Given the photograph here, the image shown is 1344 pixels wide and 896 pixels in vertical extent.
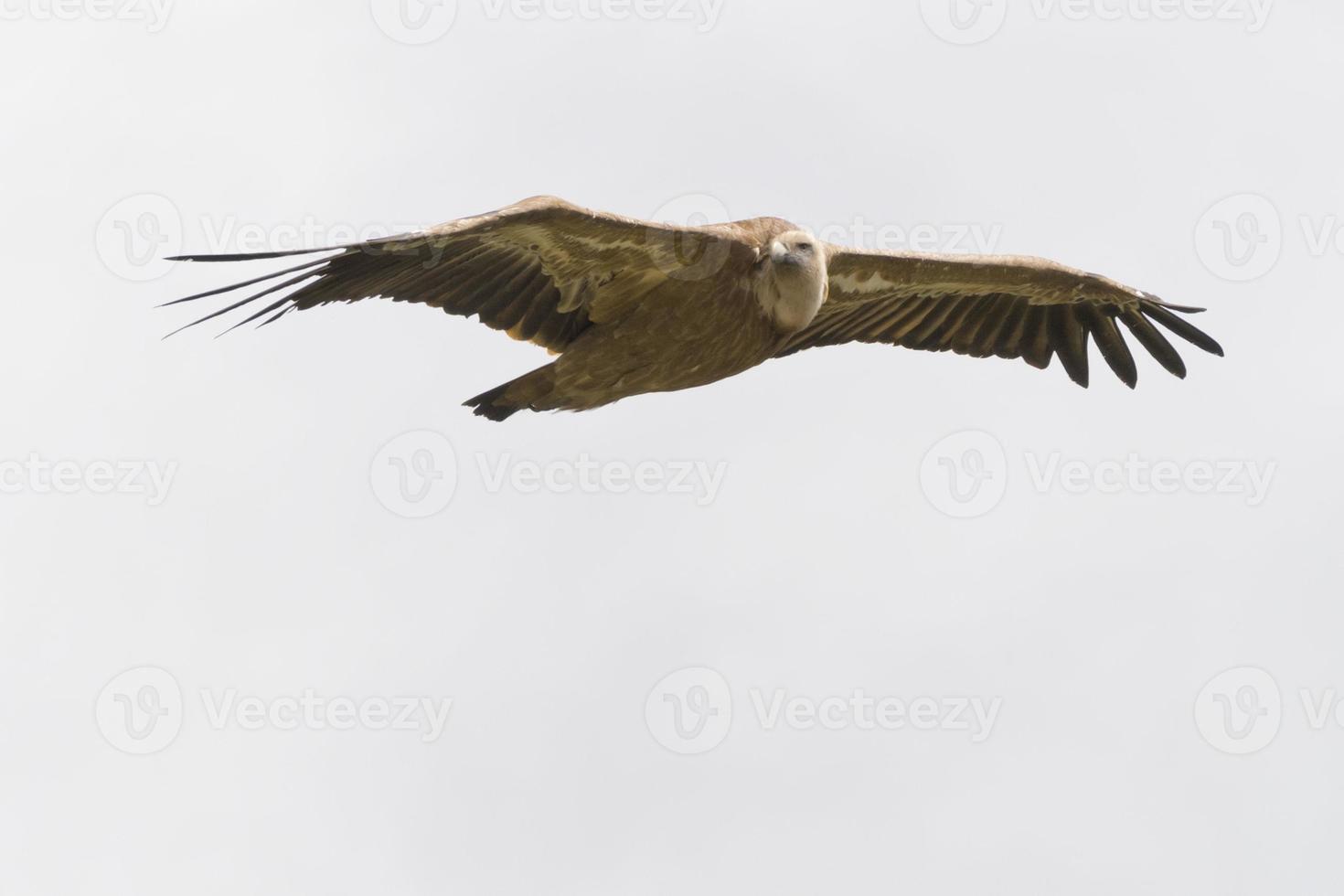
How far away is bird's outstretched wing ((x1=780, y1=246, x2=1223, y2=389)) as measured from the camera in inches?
556

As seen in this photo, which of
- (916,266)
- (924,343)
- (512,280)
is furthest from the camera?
(924,343)

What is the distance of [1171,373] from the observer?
15.0 metres

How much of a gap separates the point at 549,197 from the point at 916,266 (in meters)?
3.03

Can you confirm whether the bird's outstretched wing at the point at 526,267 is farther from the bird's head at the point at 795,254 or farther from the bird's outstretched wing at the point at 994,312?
the bird's outstretched wing at the point at 994,312

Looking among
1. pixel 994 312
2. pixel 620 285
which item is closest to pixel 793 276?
pixel 620 285

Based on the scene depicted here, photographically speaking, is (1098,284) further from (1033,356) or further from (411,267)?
(411,267)

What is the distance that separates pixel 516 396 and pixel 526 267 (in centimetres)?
88

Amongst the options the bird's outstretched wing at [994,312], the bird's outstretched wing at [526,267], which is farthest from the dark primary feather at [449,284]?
the bird's outstretched wing at [994,312]

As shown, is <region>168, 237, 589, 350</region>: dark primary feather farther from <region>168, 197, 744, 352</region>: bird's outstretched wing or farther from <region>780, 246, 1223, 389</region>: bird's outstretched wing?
<region>780, 246, 1223, 389</region>: bird's outstretched wing

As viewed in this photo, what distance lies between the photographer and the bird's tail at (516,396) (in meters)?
13.1

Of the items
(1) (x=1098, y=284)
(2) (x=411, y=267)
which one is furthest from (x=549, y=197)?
(1) (x=1098, y=284)

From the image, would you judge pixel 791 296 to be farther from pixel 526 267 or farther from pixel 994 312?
pixel 994 312

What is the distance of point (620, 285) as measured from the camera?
12.9 meters

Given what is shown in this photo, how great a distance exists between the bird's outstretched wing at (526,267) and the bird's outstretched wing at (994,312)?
162 centimetres
